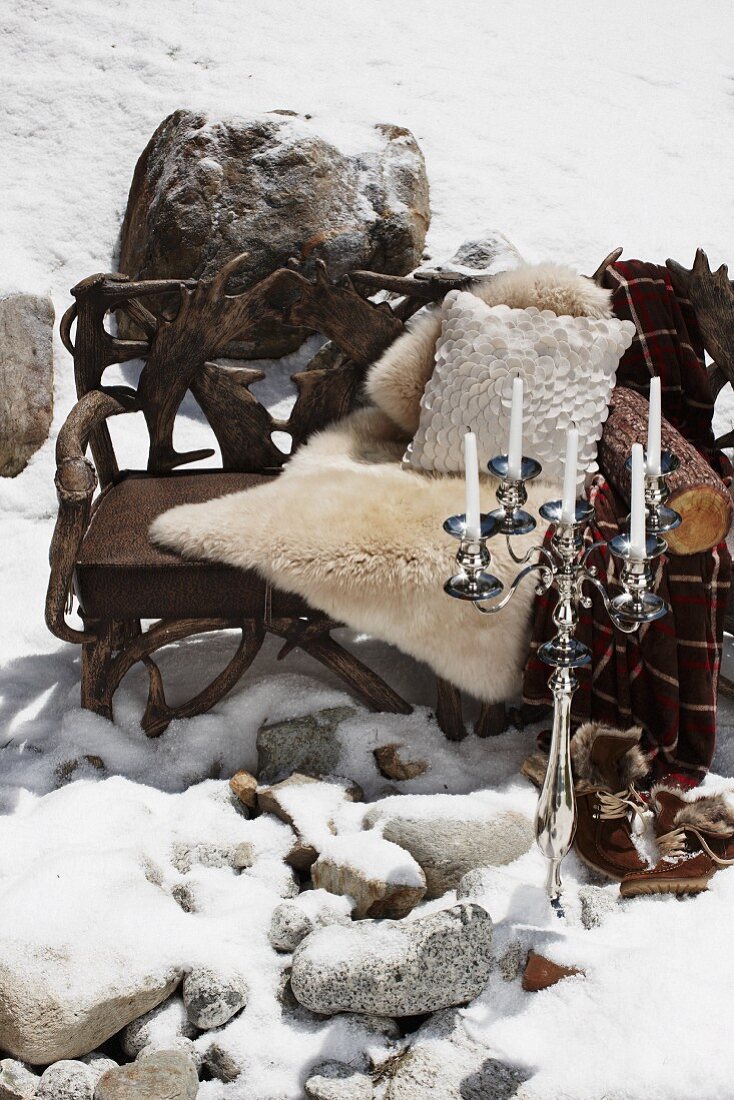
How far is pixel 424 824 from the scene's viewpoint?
229 centimetres

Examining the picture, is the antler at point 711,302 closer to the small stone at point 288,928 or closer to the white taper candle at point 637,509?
the white taper candle at point 637,509

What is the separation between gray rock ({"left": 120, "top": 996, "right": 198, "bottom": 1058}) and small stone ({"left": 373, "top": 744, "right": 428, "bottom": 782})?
802mm

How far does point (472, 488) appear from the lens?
1604 mm

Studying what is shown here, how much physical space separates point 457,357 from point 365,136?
2.06 meters

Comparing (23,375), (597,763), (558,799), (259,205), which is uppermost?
(259,205)

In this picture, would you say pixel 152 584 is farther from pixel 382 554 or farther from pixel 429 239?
pixel 429 239

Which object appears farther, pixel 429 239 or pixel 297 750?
pixel 429 239

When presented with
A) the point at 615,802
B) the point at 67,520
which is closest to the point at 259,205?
the point at 67,520

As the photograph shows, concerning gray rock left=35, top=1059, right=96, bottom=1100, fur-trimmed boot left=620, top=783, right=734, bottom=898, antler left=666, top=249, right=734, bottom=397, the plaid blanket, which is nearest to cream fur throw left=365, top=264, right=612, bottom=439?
antler left=666, top=249, right=734, bottom=397

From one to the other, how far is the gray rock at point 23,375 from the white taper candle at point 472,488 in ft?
9.39

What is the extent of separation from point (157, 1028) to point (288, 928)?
302mm

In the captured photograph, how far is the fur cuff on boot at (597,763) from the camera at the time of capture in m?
2.42

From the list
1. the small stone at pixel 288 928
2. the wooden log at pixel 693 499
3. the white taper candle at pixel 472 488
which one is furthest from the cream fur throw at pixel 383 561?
the white taper candle at pixel 472 488

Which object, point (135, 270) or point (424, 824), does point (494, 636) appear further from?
point (135, 270)
